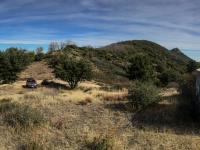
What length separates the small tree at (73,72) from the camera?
31922 millimetres

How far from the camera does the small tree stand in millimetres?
31922

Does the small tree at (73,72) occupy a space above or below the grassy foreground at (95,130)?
above

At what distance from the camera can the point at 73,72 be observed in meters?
32.3

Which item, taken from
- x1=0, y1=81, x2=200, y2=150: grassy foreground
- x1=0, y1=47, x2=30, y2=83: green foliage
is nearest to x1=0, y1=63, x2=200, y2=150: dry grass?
x1=0, y1=81, x2=200, y2=150: grassy foreground

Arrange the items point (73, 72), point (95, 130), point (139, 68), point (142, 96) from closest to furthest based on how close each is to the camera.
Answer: point (95, 130) < point (142, 96) < point (73, 72) < point (139, 68)

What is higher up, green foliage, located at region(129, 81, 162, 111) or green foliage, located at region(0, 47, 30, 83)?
green foliage, located at region(0, 47, 30, 83)

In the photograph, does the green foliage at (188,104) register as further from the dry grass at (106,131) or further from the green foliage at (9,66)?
the green foliage at (9,66)

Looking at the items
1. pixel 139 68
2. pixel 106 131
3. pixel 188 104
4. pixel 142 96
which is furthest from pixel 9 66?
pixel 188 104

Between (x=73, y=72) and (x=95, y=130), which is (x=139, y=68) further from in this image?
(x=95, y=130)

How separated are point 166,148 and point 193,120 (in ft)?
11.8

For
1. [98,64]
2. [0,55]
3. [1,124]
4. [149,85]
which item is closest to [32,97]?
[1,124]

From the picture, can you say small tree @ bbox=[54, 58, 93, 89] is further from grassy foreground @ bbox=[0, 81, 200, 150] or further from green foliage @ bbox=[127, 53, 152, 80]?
grassy foreground @ bbox=[0, 81, 200, 150]

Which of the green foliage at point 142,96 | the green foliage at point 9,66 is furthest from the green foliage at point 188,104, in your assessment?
the green foliage at point 9,66

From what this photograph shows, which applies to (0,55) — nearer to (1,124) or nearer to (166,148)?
(1,124)
